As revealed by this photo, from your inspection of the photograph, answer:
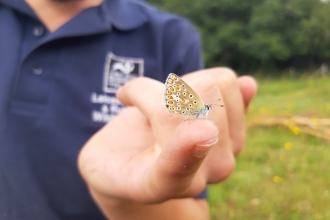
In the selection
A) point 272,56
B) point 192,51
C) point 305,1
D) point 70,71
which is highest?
point 305,1

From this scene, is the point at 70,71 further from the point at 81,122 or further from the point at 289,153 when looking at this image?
the point at 289,153

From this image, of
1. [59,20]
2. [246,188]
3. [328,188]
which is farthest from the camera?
[246,188]

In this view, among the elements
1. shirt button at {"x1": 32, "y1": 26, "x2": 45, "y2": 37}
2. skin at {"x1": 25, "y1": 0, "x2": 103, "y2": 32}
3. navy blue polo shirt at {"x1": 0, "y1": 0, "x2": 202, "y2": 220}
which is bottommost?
navy blue polo shirt at {"x1": 0, "y1": 0, "x2": 202, "y2": 220}

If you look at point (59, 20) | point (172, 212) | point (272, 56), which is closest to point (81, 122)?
point (59, 20)

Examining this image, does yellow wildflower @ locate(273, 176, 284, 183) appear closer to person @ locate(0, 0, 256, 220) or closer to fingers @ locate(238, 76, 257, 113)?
person @ locate(0, 0, 256, 220)

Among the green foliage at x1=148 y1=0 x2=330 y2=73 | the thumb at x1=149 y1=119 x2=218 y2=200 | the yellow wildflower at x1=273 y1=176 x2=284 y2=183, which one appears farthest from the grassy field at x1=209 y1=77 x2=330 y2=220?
the green foliage at x1=148 y1=0 x2=330 y2=73

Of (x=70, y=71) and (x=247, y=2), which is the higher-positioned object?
(x=247, y=2)

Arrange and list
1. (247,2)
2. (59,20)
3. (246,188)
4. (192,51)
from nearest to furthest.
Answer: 1. (59,20)
2. (192,51)
3. (246,188)
4. (247,2)
